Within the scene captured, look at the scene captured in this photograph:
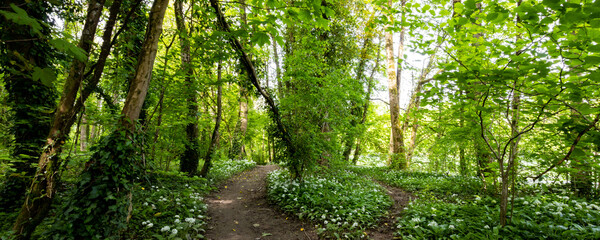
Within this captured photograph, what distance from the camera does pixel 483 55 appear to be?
11.6 feet

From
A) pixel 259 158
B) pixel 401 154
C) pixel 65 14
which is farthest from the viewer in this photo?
pixel 259 158

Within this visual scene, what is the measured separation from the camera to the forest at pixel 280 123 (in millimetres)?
2516

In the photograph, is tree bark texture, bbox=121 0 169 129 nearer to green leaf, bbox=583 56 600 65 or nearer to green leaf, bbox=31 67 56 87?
green leaf, bbox=31 67 56 87

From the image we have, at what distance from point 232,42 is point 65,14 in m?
4.39

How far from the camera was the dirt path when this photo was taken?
4629mm

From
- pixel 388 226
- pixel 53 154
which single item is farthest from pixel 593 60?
pixel 53 154

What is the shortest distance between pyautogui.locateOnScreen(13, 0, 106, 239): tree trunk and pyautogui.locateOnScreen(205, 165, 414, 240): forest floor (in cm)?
252

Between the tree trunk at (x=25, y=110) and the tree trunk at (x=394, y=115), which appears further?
the tree trunk at (x=394, y=115)

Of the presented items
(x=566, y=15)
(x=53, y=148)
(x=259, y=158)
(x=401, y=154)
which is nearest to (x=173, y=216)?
(x=53, y=148)

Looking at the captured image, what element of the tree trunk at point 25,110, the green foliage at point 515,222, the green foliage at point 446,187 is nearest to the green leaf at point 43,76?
the tree trunk at point 25,110

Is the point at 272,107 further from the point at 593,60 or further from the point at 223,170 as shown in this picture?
the point at 223,170

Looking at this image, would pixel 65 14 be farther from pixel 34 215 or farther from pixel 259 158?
pixel 259 158

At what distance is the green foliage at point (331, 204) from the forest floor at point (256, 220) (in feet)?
0.66

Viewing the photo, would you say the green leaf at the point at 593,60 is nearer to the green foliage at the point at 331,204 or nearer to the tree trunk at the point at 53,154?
the green foliage at the point at 331,204
